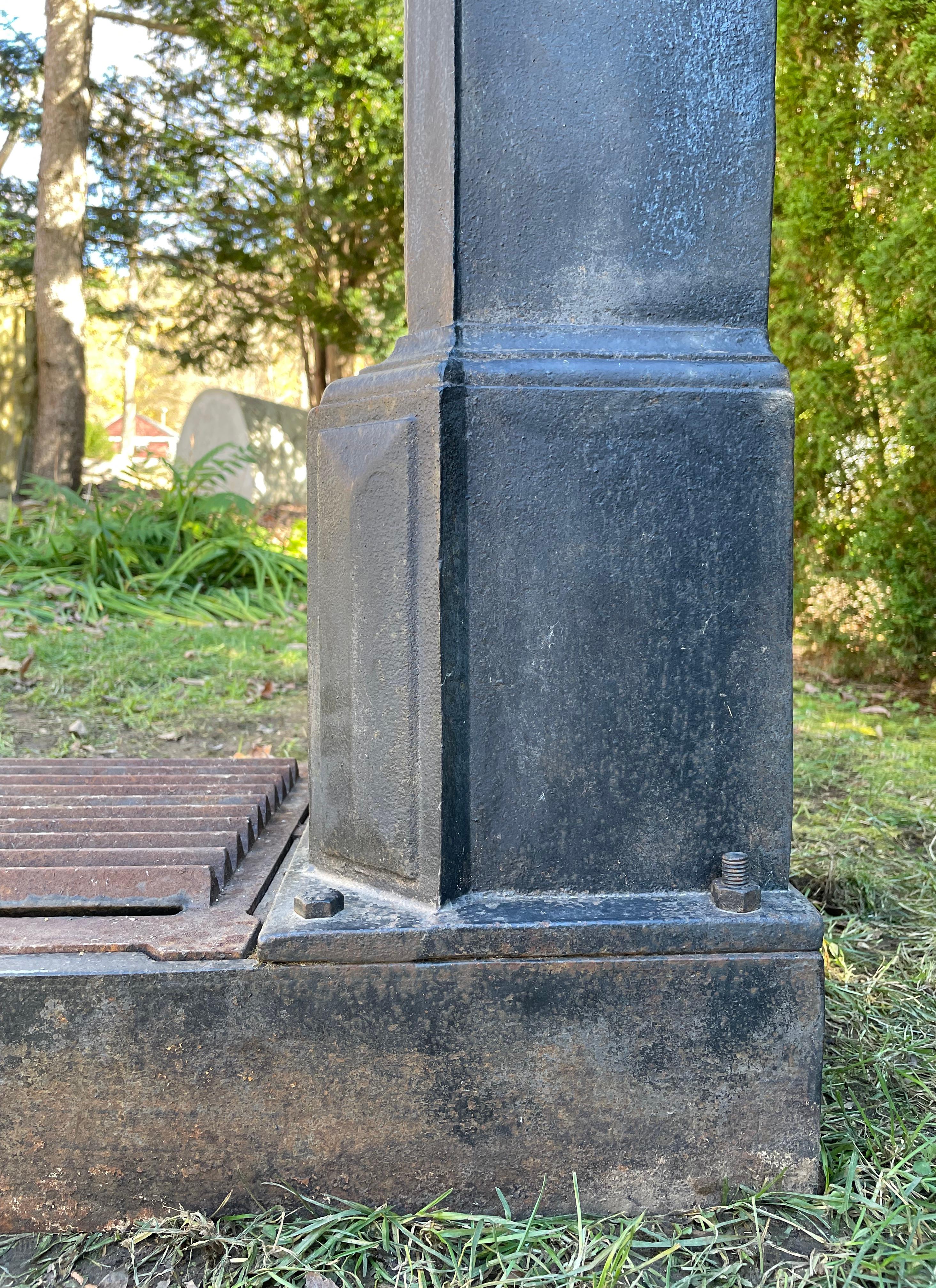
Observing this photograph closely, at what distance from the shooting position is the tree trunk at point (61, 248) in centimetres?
836

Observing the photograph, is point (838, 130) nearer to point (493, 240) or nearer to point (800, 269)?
point (800, 269)

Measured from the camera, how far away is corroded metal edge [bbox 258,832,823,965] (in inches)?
52.1

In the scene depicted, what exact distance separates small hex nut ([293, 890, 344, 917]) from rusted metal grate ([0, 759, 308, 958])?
0.08m

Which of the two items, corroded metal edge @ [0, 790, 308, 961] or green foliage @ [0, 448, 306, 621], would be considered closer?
corroded metal edge @ [0, 790, 308, 961]

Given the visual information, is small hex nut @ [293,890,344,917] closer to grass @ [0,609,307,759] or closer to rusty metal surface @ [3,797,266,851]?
rusty metal surface @ [3,797,266,851]

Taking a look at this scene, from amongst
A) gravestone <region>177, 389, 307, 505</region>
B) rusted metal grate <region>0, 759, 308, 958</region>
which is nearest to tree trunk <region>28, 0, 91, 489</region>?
gravestone <region>177, 389, 307, 505</region>

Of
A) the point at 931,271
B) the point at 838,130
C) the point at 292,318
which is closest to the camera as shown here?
the point at 931,271

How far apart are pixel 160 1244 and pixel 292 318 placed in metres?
12.4

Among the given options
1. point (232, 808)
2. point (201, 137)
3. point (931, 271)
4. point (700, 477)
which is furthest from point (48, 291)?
point (700, 477)

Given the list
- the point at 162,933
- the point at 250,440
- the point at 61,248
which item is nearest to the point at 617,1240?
the point at 162,933

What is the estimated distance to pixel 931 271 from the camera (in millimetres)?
4207

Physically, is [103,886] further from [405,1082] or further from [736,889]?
[736,889]

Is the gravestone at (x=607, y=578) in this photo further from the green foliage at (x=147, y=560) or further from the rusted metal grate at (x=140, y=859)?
the green foliage at (x=147, y=560)

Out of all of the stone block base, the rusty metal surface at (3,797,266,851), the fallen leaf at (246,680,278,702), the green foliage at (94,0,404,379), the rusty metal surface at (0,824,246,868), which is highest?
the green foliage at (94,0,404,379)
